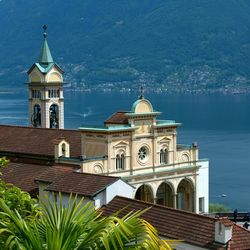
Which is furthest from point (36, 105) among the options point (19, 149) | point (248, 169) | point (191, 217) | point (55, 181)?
point (248, 169)

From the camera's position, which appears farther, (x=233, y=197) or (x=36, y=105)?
(x=233, y=197)

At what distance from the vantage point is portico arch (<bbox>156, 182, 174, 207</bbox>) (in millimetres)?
44562

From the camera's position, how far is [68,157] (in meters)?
41.2

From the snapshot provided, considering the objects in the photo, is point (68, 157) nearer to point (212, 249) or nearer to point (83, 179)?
point (83, 179)

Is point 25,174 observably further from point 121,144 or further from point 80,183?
point 80,183

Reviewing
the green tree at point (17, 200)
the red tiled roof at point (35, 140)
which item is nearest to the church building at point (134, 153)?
the red tiled roof at point (35, 140)

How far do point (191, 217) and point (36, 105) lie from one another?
36280 millimetres

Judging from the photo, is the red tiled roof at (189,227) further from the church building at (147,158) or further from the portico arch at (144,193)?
the portico arch at (144,193)

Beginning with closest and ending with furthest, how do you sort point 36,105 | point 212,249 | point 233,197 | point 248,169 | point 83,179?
point 212,249 < point 83,179 < point 36,105 < point 233,197 < point 248,169

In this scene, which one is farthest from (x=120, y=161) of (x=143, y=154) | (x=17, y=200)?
(x=17, y=200)

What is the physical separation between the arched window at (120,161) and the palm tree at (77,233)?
30.5m

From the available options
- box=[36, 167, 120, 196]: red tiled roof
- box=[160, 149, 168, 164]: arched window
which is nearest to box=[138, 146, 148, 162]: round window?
box=[160, 149, 168, 164]: arched window

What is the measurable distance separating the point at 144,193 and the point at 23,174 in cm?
633

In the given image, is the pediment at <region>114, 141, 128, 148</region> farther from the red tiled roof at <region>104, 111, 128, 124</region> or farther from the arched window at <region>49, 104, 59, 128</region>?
the arched window at <region>49, 104, 59, 128</region>
